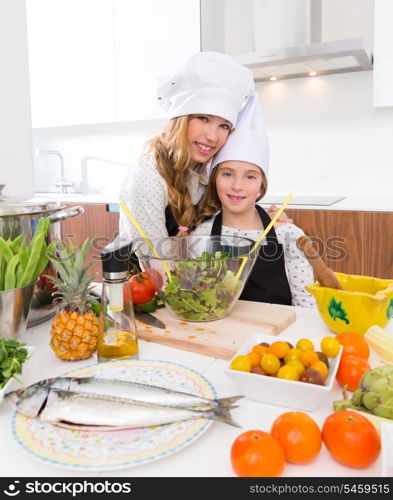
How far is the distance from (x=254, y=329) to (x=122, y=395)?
424 mm

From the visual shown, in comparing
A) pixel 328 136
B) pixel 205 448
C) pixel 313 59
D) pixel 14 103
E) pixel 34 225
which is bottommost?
pixel 205 448

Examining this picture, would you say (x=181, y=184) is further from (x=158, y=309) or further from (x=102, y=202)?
(x=102, y=202)

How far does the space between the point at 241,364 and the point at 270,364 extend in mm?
43

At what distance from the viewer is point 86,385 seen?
0.65 metres

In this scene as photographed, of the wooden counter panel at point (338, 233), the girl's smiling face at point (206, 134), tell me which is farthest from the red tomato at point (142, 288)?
the wooden counter panel at point (338, 233)

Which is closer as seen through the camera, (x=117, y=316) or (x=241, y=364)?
(x=241, y=364)

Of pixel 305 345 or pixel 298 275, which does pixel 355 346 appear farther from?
pixel 298 275

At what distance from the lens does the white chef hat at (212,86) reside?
60.2 inches

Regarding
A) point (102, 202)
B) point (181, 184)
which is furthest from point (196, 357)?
point (102, 202)

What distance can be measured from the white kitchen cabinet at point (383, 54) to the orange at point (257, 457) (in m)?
2.20

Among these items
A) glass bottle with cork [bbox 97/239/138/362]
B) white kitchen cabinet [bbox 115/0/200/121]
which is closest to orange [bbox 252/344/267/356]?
glass bottle with cork [bbox 97/239/138/362]

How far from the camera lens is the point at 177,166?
64.4 inches

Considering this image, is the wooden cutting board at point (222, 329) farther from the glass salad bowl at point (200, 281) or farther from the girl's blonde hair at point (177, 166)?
the girl's blonde hair at point (177, 166)

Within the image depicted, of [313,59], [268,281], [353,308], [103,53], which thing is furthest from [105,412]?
[103,53]
